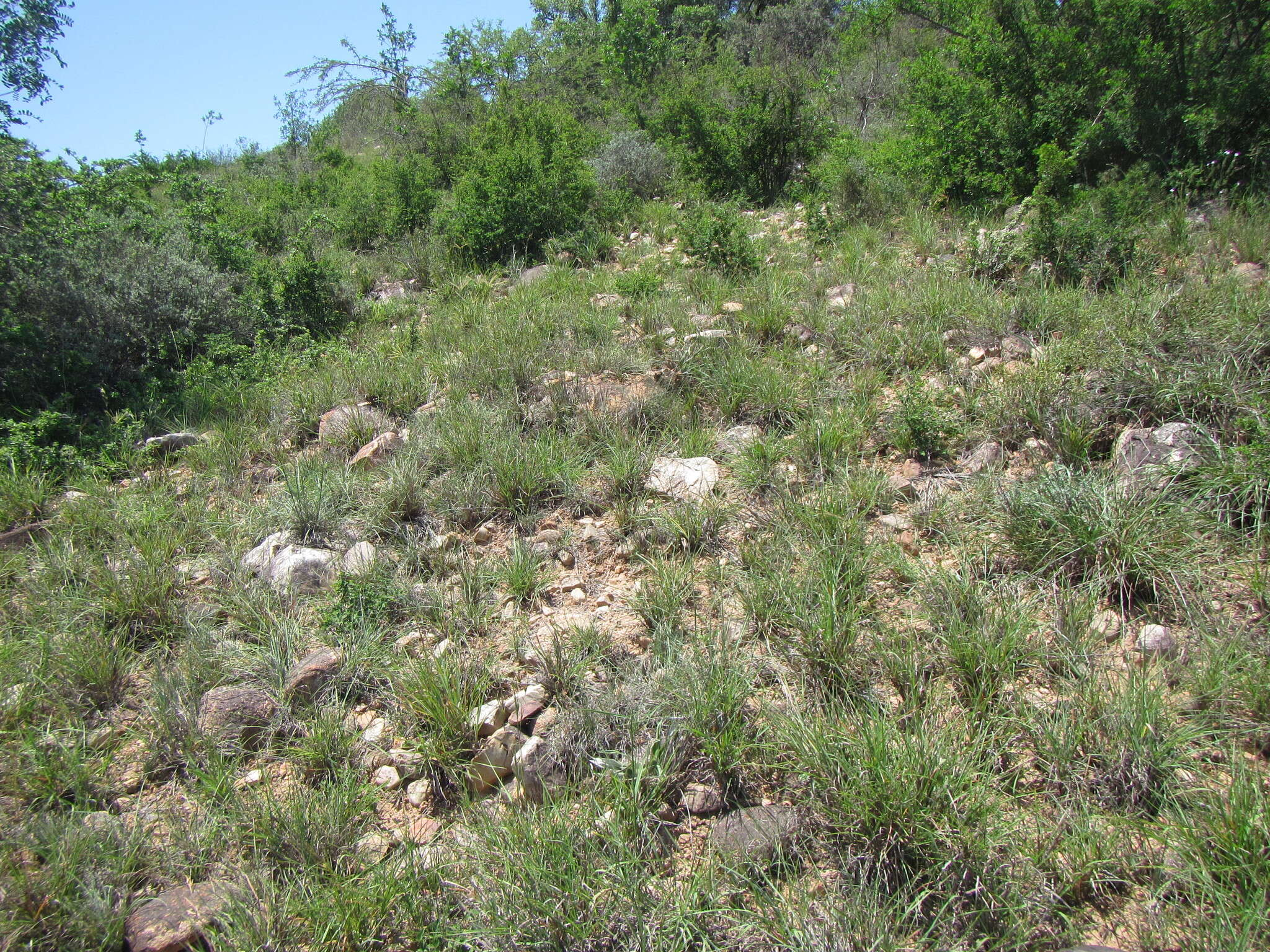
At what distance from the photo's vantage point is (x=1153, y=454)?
2973 mm

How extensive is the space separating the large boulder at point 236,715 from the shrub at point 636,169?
7.66 meters

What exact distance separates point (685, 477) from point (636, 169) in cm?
664

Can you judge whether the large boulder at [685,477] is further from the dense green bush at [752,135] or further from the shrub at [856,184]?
the dense green bush at [752,135]

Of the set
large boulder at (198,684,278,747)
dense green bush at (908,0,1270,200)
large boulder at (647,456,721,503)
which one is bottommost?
large boulder at (198,684,278,747)

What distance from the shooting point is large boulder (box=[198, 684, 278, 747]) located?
8.31 feet

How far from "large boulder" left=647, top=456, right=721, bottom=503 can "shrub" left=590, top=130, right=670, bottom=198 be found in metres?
6.23

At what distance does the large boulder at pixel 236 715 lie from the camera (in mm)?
2533

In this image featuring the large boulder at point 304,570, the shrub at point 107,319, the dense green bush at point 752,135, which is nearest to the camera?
the large boulder at point 304,570

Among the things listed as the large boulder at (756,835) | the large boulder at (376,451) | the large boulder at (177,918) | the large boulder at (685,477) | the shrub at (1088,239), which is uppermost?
the shrub at (1088,239)

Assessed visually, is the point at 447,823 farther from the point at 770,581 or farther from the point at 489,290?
the point at 489,290

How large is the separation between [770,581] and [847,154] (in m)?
6.19

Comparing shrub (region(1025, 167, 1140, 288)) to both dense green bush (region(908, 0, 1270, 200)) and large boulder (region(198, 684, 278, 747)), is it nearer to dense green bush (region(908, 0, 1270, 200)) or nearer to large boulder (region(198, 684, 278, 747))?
dense green bush (region(908, 0, 1270, 200))

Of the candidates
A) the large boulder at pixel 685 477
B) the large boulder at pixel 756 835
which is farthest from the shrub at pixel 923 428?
the large boulder at pixel 756 835

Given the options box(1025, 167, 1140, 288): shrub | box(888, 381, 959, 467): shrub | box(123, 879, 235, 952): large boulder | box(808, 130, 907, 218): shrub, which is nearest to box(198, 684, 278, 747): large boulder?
box(123, 879, 235, 952): large boulder
